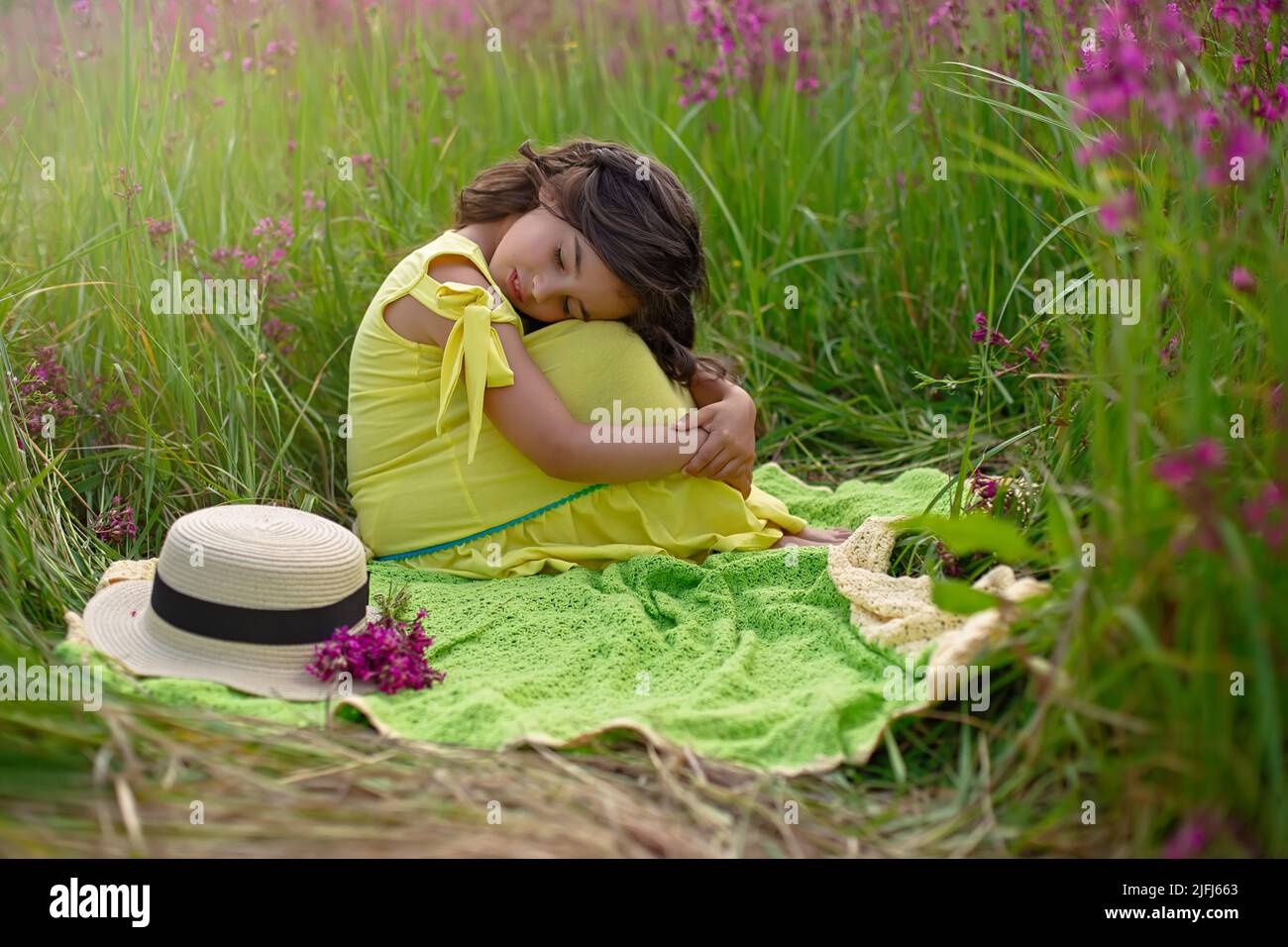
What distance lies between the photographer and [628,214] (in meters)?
2.66

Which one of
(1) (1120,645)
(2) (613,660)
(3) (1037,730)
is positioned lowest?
(2) (613,660)

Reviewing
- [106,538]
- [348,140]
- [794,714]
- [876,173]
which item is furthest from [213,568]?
[876,173]

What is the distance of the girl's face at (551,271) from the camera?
2643mm

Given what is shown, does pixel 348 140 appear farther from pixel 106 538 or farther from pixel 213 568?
pixel 213 568

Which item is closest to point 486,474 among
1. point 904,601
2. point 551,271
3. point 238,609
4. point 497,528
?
point 497,528

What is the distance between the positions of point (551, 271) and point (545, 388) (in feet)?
0.83

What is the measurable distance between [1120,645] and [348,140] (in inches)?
109

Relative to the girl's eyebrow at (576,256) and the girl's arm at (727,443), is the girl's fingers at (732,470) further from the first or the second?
the girl's eyebrow at (576,256)

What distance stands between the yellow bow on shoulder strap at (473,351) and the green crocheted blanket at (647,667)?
0.38 meters

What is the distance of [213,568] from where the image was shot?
6.56 feet

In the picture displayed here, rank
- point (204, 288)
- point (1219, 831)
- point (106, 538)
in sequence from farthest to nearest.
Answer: point (204, 288)
point (106, 538)
point (1219, 831)

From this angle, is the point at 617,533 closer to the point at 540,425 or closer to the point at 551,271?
the point at 540,425

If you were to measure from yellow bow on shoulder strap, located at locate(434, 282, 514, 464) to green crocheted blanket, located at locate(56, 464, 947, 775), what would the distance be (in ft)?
1.26

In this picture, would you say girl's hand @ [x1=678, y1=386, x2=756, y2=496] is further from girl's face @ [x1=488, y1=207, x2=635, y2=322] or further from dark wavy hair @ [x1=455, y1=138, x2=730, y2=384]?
girl's face @ [x1=488, y1=207, x2=635, y2=322]
